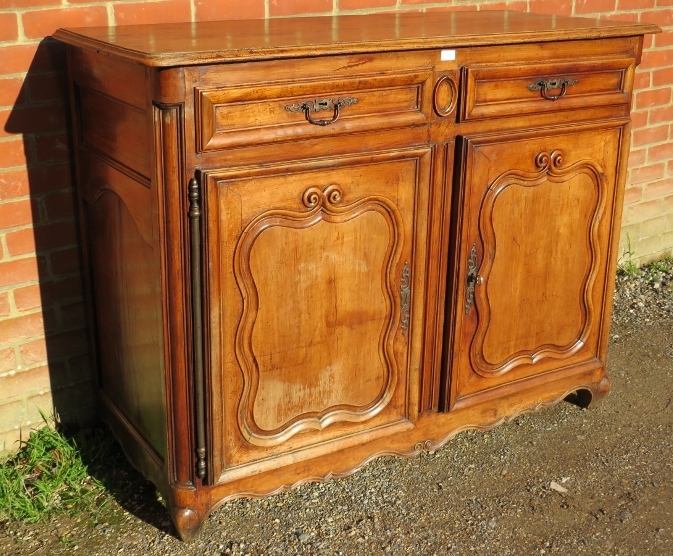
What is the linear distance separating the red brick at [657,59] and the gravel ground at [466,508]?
5.40ft

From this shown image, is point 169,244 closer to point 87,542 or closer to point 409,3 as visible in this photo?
point 87,542

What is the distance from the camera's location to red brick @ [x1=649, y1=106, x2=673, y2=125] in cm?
416

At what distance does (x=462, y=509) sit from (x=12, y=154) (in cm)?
166

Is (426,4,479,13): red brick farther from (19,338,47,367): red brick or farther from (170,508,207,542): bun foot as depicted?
(170,508,207,542): bun foot

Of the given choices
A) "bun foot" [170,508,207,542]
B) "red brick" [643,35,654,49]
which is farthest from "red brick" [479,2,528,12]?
"bun foot" [170,508,207,542]

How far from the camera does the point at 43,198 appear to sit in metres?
2.72

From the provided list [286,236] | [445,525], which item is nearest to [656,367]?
[445,525]

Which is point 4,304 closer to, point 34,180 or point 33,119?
point 34,180

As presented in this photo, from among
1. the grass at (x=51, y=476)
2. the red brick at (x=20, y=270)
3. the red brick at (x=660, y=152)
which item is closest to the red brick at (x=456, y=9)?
the red brick at (x=660, y=152)

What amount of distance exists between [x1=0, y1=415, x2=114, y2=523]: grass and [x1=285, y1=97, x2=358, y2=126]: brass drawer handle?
1291mm

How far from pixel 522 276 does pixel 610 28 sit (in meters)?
0.77

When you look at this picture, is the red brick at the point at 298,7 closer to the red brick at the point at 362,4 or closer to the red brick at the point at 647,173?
the red brick at the point at 362,4

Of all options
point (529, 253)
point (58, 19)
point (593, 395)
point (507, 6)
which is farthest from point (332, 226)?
point (507, 6)

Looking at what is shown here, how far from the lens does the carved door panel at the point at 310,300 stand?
2.30m
